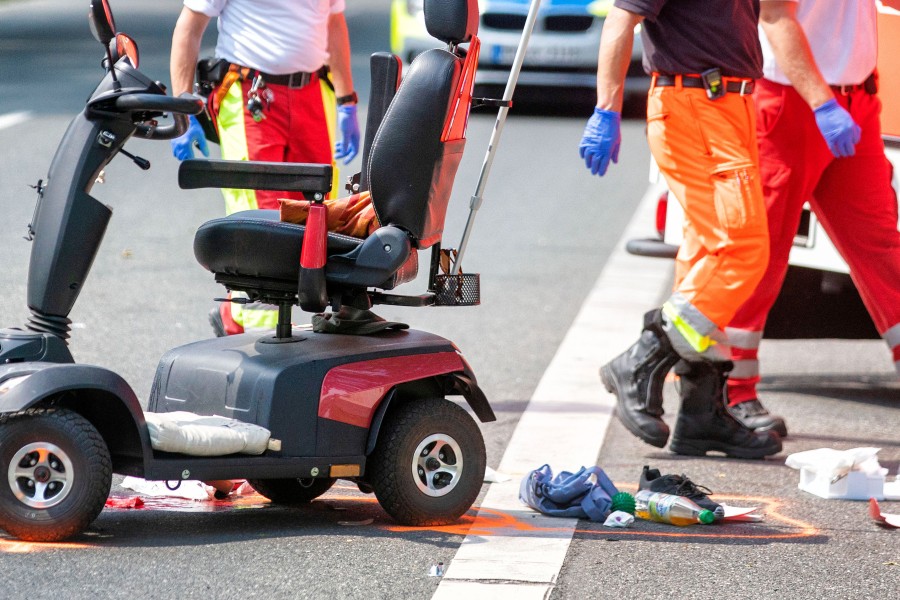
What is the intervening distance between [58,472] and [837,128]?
2.81 m

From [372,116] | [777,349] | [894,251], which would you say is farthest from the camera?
[777,349]

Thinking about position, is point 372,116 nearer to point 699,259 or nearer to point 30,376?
point 699,259

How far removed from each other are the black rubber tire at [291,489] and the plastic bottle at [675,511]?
908 mm

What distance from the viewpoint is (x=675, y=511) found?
14.9ft

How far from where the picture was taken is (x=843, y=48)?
563 centimetres

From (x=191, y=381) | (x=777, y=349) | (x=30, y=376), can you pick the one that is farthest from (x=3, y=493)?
(x=777, y=349)

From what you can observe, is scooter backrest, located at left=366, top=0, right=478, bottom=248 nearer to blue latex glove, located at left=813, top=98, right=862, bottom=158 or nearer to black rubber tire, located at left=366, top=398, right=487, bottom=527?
black rubber tire, located at left=366, top=398, right=487, bottom=527

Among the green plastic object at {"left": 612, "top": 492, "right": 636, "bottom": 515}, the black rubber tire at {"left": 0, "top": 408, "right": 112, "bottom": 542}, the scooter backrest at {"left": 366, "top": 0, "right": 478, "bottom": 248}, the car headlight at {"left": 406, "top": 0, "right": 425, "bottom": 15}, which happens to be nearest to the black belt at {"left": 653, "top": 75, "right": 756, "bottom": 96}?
the scooter backrest at {"left": 366, "top": 0, "right": 478, "bottom": 248}

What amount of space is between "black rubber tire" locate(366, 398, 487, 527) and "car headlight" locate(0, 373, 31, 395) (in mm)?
972

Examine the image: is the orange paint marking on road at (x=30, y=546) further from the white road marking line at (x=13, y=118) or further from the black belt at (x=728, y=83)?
the white road marking line at (x=13, y=118)

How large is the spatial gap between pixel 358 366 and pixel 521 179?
745 cm

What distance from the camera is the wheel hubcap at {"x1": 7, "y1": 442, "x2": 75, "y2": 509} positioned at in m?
3.92

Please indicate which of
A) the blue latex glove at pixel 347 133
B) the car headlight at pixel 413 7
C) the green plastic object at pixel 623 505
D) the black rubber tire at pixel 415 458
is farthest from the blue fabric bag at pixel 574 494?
the car headlight at pixel 413 7

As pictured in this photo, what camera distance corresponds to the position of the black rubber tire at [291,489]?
4.60 metres
